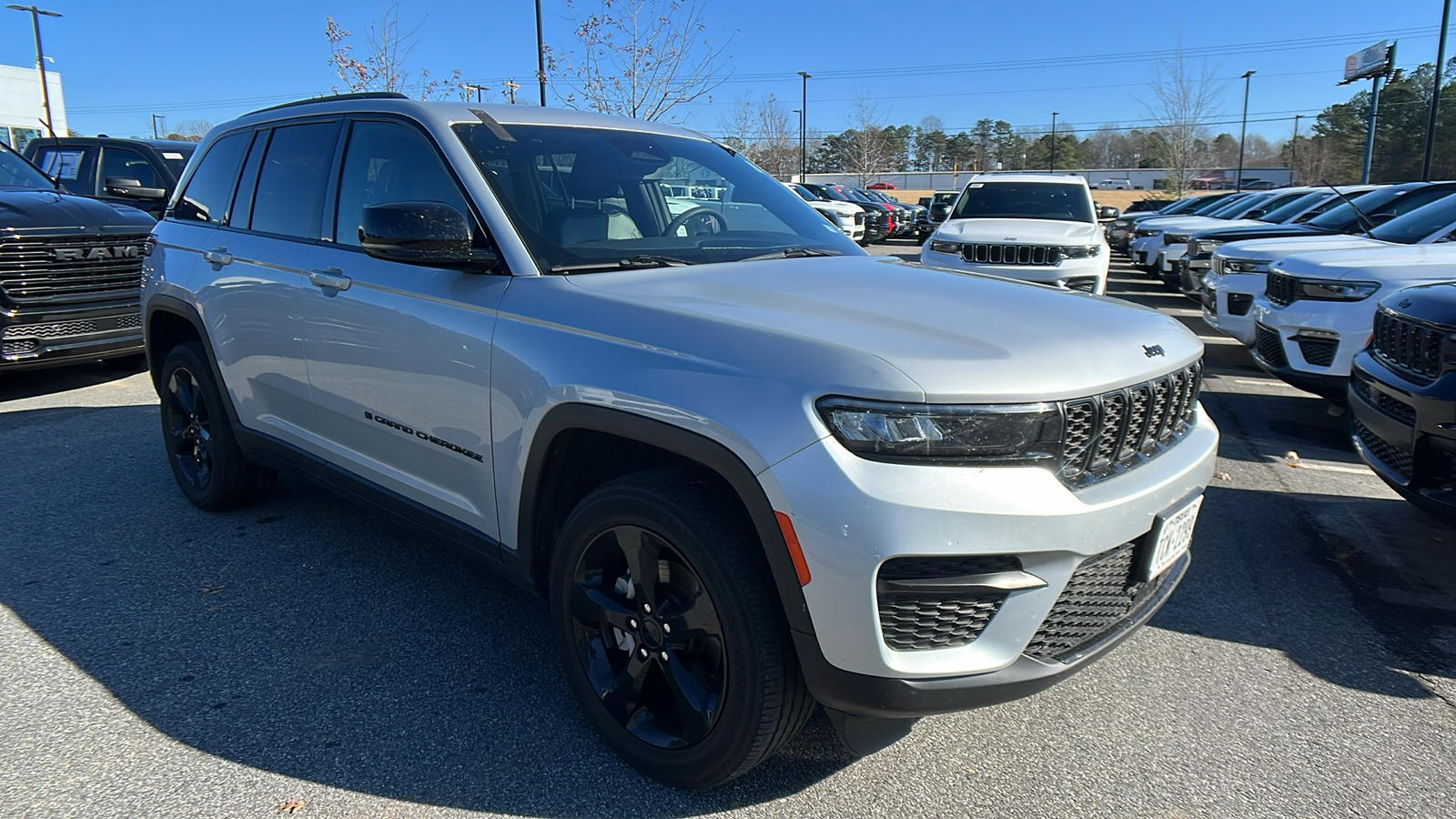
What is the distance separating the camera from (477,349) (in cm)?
280

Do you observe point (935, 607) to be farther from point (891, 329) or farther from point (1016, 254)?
point (1016, 254)

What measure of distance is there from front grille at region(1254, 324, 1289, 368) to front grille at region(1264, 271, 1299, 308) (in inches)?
8.1

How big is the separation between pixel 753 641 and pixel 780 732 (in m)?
0.28

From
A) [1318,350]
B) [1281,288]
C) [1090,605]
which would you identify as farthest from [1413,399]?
[1281,288]

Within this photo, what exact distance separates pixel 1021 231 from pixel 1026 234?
0.16 metres

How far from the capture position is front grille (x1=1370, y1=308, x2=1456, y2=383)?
3.78m

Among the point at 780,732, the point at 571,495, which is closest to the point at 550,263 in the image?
the point at 571,495

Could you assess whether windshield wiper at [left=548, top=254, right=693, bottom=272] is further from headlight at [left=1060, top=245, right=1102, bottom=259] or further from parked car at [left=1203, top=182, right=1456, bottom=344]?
headlight at [left=1060, top=245, right=1102, bottom=259]

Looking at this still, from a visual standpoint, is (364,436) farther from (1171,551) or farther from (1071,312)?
(1171,551)

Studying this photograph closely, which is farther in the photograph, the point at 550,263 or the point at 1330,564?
the point at 1330,564

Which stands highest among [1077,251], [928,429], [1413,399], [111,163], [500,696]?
[111,163]

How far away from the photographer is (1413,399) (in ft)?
12.5

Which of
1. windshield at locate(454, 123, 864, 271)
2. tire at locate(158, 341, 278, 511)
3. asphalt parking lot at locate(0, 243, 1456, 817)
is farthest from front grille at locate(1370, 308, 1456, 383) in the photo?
tire at locate(158, 341, 278, 511)

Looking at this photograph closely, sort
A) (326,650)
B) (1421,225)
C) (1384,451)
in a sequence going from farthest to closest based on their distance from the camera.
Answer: (1421,225) → (1384,451) → (326,650)
